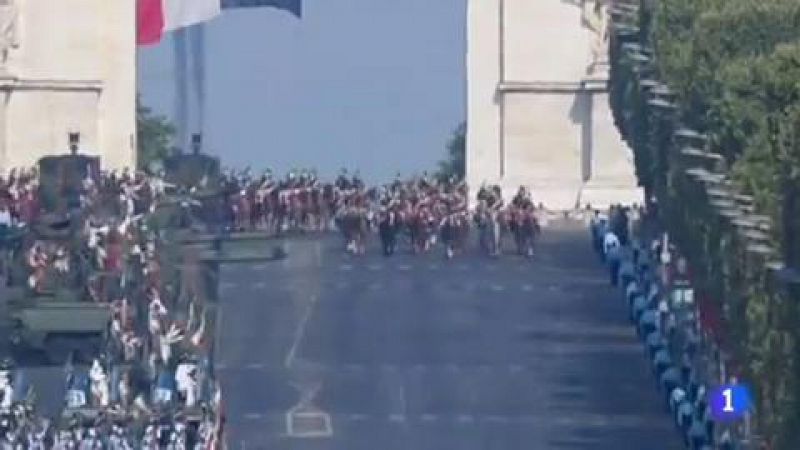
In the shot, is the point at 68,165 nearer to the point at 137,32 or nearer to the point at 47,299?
the point at 137,32

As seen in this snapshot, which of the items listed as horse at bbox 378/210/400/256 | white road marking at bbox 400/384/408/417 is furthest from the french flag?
white road marking at bbox 400/384/408/417

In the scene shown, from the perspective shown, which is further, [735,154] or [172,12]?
[172,12]

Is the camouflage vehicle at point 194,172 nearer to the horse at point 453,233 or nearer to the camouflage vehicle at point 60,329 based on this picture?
the horse at point 453,233

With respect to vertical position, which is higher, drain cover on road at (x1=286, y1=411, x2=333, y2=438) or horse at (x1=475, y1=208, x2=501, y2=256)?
horse at (x1=475, y1=208, x2=501, y2=256)

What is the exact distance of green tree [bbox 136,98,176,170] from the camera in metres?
146

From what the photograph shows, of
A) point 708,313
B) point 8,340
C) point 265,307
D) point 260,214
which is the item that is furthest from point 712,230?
point 260,214

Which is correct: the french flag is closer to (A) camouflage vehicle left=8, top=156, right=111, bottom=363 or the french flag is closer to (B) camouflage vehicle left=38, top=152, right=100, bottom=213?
(B) camouflage vehicle left=38, top=152, right=100, bottom=213

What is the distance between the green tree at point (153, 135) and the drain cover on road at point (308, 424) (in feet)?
160

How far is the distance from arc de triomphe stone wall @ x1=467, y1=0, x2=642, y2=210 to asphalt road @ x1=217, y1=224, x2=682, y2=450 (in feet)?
30.2

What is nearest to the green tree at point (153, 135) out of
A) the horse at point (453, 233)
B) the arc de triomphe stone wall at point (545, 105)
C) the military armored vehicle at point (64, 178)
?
the arc de triomphe stone wall at point (545, 105)

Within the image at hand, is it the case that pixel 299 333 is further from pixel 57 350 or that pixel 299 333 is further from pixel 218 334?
pixel 57 350

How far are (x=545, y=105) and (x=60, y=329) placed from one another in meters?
34.0

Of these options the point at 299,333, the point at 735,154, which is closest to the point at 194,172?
the point at 299,333

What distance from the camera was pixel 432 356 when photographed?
99000mm
